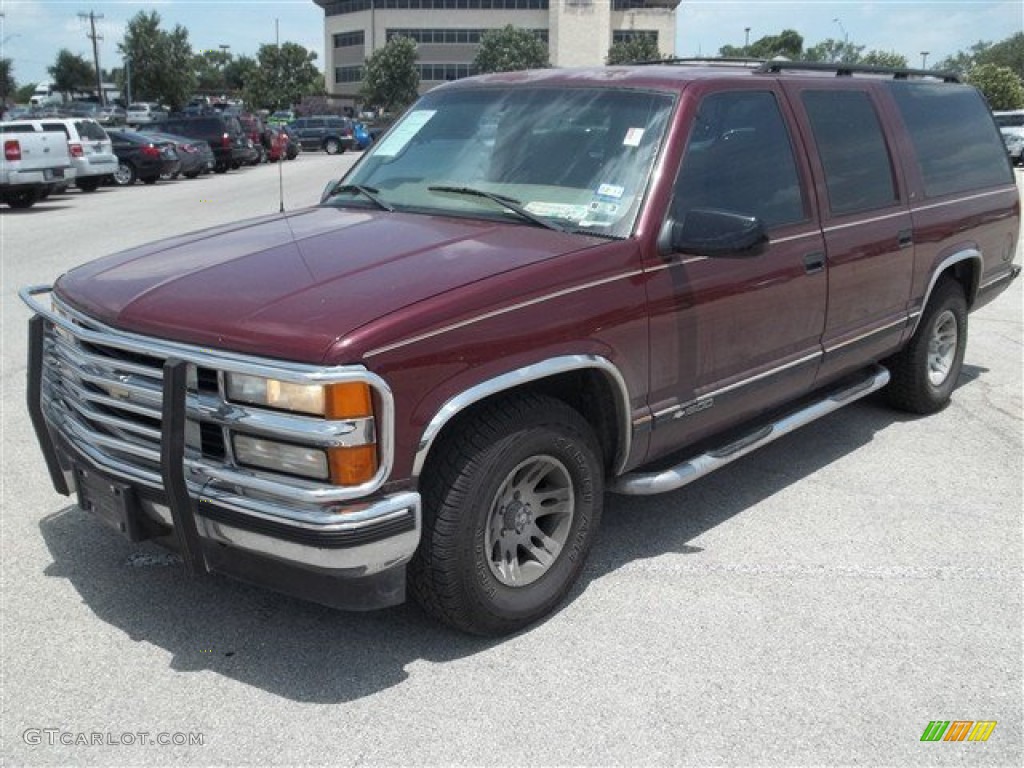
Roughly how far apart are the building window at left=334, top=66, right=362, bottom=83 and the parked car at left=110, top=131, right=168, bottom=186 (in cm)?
9314

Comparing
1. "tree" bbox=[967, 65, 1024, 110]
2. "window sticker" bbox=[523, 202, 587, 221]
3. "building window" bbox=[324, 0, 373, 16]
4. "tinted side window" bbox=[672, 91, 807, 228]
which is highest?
"building window" bbox=[324, 0, 373, 16]

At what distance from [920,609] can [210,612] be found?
2726 mm

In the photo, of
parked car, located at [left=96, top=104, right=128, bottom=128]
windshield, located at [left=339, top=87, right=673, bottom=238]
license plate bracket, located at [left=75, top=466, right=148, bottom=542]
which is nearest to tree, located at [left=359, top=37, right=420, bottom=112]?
parked car, located at [left=96, top=104, right=128, bottom=128]

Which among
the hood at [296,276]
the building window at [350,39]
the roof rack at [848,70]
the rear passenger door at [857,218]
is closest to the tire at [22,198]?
the hood at [296,276]

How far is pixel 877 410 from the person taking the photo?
21.6 ft

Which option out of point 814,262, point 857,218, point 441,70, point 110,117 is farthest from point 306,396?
point 441,70

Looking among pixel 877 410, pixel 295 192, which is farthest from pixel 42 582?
pixel 295 192

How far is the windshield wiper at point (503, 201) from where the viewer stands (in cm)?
404

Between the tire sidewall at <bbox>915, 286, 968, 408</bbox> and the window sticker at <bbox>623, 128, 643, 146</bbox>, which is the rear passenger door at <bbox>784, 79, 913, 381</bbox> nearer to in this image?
the tire sidewall at <bbox>915, 286, 968, 408</bbox>

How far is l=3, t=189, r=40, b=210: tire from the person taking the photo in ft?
64.0

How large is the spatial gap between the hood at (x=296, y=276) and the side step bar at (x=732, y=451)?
101cm

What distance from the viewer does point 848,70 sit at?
5633 millimetres

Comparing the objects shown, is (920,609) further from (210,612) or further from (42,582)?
(42,582)

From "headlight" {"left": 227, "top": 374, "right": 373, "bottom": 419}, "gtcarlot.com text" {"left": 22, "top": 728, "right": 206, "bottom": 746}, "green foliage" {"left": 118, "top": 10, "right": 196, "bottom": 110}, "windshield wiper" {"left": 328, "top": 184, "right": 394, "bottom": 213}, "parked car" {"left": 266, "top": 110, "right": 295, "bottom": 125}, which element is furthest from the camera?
"green foliage" {"left": 118, "top": 10, "right": 196, "bottom": 110}
